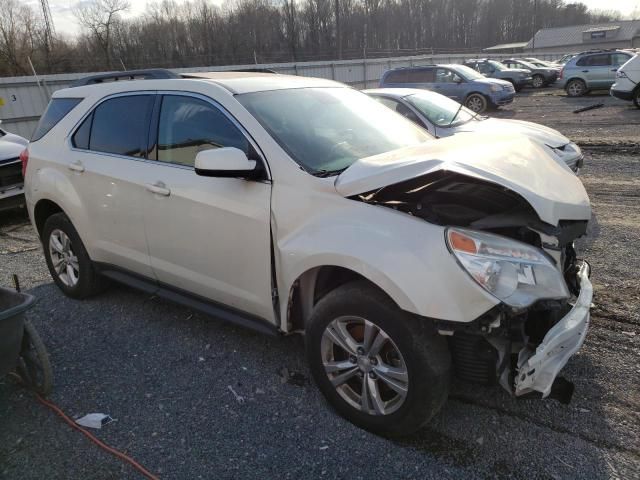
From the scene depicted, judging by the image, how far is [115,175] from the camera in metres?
3.65

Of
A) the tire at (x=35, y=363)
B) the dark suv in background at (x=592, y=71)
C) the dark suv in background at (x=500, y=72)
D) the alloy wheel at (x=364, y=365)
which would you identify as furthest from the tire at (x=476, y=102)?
the tire at (x=35, y=363)

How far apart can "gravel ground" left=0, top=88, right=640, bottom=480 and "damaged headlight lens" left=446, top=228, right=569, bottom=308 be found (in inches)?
32.6

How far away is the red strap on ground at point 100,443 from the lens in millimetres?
2473

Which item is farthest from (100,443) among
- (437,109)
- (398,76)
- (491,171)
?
(398,76)

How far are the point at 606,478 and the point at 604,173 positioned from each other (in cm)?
719

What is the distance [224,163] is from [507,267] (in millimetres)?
1570

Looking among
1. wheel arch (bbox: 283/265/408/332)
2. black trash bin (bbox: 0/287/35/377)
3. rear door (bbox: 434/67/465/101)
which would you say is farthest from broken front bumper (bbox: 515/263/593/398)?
rear door (bbox: 434/67/465/101)

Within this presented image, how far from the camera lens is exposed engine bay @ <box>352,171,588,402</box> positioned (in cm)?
231

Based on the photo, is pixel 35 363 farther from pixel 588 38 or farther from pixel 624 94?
pixel 588 38

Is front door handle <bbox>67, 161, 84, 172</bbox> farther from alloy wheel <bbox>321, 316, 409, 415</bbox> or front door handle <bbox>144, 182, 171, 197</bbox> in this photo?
alloy wheel <bbox>321, 316, 409, 415</bbox>

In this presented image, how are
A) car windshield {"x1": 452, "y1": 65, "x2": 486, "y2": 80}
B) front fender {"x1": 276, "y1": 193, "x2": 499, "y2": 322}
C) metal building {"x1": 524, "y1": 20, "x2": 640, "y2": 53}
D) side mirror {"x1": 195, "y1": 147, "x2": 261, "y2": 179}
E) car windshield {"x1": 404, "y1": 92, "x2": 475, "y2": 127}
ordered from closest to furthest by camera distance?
front fender {"x1": 276, "y1": 193, "x2": 499, "y2": 322} < side mirror {"x1": 195, "y1": 147, "x2": 261, "y2": 179} < car windshield {"x1": 404, "y1": 92, "x2": 475, "y2": 127} < car windshield {"x1": 452, "y1": 65, "x2": 486, "y2": 80} < metal building {"x1": 524, "y1": 20, "x2": 640, "y2": 53}

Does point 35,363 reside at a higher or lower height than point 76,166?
lower

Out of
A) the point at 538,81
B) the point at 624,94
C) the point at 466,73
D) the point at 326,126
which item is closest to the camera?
the point at 326,126

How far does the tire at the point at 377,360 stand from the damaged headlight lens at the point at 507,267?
0.36 metres
